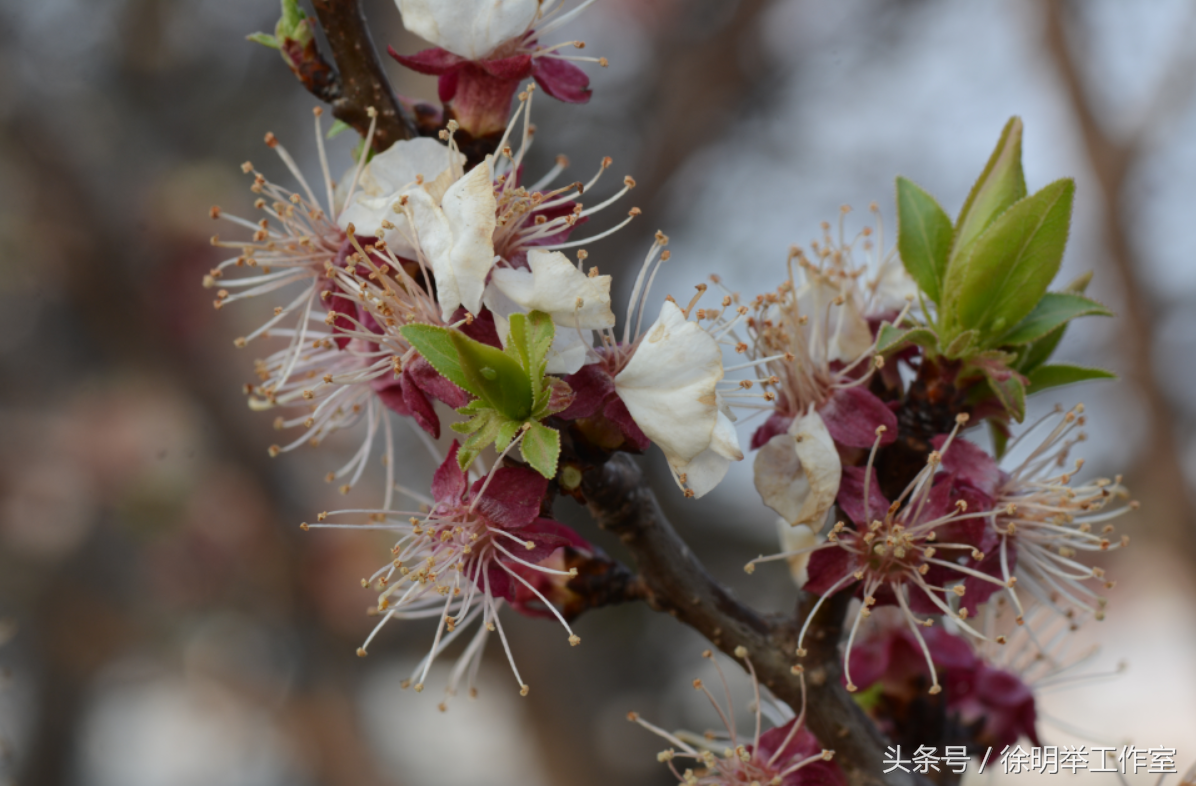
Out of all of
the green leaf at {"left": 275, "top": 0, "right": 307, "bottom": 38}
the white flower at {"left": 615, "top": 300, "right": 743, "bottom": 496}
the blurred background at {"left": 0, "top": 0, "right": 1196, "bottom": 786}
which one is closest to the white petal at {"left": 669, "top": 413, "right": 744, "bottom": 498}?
the white flower at {"left": 615, "top": 300, "right": 743, "bottom": 496}

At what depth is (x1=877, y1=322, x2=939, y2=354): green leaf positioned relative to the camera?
2.05 feet

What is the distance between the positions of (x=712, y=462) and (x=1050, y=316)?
0.31 meters

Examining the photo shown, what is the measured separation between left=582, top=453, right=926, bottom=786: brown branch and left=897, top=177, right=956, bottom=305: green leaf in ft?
0.84

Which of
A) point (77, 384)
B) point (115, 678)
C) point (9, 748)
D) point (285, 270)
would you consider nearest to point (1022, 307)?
point (285, 270)

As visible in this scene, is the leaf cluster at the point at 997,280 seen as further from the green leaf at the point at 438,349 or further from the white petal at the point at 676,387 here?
the green leaf at the point at 438,349

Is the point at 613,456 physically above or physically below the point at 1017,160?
below

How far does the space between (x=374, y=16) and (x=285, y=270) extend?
2.15 m

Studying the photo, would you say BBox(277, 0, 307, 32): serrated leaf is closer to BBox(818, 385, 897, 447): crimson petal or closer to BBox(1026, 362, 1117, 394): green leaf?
BBox(818, 385, 897, 447): crimson petal

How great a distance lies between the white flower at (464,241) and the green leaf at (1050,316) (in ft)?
1.31

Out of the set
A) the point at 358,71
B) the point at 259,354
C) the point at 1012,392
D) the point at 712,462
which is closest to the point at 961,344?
the point at 1012,392

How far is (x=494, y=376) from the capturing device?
500 mm

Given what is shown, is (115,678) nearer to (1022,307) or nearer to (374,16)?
(374,16)

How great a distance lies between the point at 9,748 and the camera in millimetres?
958

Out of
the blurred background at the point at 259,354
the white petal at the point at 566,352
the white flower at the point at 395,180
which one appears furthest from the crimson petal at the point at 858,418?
the blurred background at the point at 259,354
